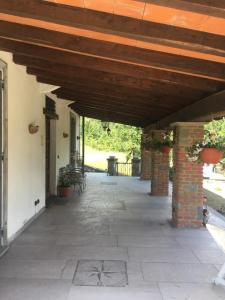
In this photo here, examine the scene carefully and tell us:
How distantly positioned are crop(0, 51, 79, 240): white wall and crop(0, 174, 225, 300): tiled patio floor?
1.27 ft

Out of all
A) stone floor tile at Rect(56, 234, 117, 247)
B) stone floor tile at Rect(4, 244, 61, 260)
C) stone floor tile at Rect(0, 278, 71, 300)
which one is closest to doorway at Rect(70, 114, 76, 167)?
stone floor tile at Rect(56, 234, 117, 247)

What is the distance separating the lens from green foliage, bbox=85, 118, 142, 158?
2370 cm

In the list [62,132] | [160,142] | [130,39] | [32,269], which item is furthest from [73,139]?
[130,39]

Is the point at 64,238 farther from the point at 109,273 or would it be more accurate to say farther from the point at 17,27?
the point at 17,27

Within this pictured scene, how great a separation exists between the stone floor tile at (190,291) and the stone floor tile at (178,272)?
0.14 m

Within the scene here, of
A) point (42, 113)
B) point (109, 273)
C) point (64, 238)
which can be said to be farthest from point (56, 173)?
point (109, 273)

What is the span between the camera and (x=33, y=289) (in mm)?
3814

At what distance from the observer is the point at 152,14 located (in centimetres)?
266

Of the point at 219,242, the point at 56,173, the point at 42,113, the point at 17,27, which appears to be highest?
the point at 17,27

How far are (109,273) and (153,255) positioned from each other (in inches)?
35.9

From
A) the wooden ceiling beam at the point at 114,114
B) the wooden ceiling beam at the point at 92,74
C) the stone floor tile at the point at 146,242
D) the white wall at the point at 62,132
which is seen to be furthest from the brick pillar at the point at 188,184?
the wooden ceiling beam at the point at 114,114

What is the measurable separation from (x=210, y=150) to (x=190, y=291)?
1821 mm

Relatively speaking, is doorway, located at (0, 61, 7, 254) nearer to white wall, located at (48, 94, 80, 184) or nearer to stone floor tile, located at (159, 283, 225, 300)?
stone floor tile, located at (159, 283, 225, 300)

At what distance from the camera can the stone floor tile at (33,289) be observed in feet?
12.0
